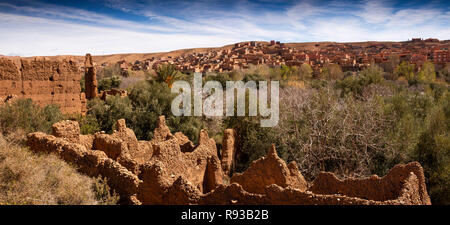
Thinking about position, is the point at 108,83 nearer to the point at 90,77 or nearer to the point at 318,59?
the point at 90,77

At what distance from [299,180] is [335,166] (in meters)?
6.96

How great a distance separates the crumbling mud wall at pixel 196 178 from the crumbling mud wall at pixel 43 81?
806 centimetres

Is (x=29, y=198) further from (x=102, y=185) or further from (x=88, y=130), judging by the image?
(x=88, y=130)

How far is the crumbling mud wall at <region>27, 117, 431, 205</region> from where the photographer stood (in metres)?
6.45

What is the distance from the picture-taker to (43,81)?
17.0m

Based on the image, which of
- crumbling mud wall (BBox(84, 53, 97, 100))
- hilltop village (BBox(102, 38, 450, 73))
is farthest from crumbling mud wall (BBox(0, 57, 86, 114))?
hilltop village (BBox(102, 38, 450, 73))

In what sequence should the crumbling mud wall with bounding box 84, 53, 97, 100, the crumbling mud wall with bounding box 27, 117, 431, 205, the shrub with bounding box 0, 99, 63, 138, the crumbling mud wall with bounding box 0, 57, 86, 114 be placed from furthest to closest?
the crumbling mud wall with bounding box 84, 53, 97, 100, the crumbling mud wall with bounding box 0, 57, 86, 114, the shrub with bounding box 0, 99, 63, 138, the crumbling mud wall with bounding box 27, 117, 431, 205

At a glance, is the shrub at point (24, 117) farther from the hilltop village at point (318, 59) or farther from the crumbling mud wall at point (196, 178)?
the hilltop village at point (318, 59)

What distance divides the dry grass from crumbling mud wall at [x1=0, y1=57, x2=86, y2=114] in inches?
415

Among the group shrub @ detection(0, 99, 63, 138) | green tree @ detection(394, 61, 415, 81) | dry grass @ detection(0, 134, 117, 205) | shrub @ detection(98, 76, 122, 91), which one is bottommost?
dry grass @ detection(0, 134, 117, 205)

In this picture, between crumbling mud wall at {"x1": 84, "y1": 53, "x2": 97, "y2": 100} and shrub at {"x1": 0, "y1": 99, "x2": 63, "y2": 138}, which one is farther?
crumbling mud wall at {"x1": 84, "y1": 53, "x2": 97, "y2": 100}

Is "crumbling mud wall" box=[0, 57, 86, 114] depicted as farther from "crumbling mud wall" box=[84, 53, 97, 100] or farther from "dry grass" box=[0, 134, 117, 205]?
"dry grass" box=[0, 134, 117, 205]

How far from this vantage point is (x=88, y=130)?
16.9 m

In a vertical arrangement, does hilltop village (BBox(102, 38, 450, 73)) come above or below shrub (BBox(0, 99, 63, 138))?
above
